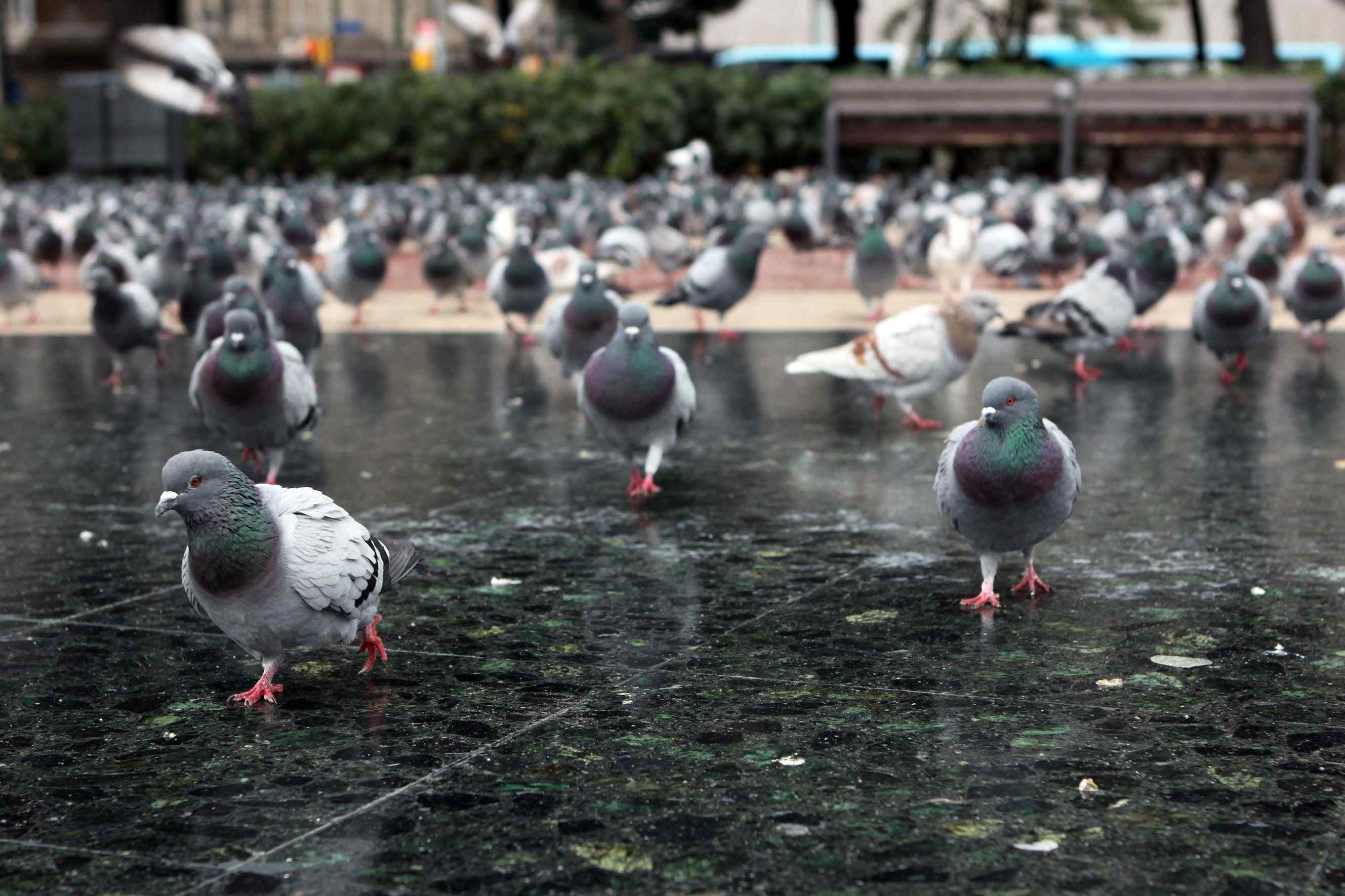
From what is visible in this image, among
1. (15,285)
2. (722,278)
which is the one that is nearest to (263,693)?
(722,278)

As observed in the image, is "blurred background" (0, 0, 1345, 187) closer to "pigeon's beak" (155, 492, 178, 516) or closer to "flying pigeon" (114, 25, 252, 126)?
"flying pigeon" (114, 25, 252, 126)

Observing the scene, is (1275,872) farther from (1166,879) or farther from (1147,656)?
(1147,656)

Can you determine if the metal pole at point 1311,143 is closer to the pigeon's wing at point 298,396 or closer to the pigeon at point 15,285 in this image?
the pigeon at point 15,285

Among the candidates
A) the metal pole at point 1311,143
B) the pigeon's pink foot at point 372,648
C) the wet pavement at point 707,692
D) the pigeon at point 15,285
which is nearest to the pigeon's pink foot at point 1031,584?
the wet pavement at point 707,692

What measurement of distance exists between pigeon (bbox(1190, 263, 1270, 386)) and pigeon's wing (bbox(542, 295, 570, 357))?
4378 millimetres

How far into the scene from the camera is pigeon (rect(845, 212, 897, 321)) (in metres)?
14.7

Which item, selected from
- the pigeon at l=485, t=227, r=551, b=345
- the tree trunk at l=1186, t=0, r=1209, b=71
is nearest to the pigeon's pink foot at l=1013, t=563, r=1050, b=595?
the pigeon at l=485, t=227, r=551, b=345

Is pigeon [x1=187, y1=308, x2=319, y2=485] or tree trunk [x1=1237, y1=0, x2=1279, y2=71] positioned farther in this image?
tree trunk [x1=1237, y1=0, x2=1279, y2=71]

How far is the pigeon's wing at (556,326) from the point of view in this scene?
10469 mm

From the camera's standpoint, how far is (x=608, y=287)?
12398 millimetres

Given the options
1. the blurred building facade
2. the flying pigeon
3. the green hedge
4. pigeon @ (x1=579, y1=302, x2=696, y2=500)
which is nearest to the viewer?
pigeon @ (x1=579, y1=302, x2=696, y2=500)

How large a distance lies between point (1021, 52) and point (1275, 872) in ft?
125

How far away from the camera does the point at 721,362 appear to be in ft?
41.3

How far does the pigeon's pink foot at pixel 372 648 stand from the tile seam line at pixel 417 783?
0.73 meters
